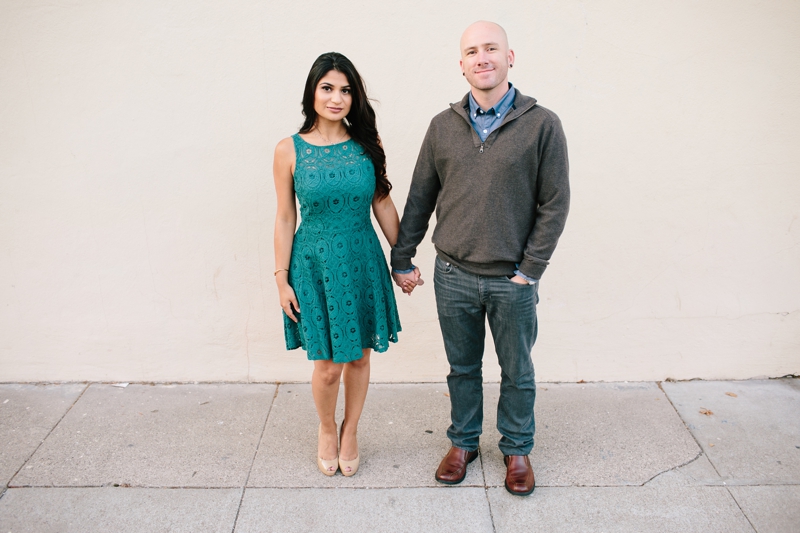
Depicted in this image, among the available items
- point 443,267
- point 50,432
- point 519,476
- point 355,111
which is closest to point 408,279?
point 443,267

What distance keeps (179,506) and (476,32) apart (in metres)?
2.32

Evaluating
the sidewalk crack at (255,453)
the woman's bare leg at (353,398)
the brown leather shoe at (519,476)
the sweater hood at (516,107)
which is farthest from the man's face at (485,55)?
the sidewalk crack at (255,453)

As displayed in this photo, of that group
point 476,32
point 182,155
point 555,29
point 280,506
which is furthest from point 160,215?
point 555,29

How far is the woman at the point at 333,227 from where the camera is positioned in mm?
2449

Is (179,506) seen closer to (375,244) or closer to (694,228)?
(375,244)

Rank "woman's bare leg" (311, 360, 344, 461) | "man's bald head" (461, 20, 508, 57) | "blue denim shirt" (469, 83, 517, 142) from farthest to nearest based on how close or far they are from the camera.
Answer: "woman's bare leg" (311, 360, 344, 461)
"blue denim shirt" (469, 83, 517, 142)
"man's bald head" (461, 20, 508, 57)

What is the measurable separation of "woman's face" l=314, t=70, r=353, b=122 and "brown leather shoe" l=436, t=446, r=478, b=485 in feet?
5.23

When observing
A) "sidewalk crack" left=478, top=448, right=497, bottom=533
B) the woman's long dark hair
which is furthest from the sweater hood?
"sidewalk crack" left=478, top=448, right=497, bottom=533

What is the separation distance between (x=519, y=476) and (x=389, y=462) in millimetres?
627

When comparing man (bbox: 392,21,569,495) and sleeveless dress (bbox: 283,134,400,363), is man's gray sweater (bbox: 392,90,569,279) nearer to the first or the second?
man (bbox: 392,21,569,495)

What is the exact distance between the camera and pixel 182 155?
3256 mm

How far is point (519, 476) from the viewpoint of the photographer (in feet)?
8.79

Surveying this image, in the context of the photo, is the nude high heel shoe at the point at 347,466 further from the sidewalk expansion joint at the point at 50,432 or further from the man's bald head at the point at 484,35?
the man's bald head at the point at 484,35

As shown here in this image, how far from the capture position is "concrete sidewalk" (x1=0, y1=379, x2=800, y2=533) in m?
2.54
